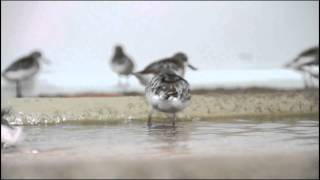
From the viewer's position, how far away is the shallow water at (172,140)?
300 centimetres

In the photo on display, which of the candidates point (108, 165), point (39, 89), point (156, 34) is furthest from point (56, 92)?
point (108, 165)

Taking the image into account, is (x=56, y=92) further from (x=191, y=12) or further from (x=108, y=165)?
(x=108, y=165)

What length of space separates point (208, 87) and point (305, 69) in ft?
3.00

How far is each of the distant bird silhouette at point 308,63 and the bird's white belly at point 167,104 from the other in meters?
2.06

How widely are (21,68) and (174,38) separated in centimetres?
152

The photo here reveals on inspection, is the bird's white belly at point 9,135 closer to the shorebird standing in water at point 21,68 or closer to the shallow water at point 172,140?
the shallow water at point 172,140

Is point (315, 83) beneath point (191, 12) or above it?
beneath

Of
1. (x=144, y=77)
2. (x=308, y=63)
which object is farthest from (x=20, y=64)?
(x=308, y=63)

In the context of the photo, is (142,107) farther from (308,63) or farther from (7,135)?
(308,63)

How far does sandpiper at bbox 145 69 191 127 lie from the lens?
4746 millimetres

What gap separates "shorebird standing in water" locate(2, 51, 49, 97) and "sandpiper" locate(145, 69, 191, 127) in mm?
1916

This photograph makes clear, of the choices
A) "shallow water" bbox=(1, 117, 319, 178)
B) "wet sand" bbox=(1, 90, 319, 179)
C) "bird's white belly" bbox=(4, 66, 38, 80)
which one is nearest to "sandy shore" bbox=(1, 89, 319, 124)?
"wet sand" bbox=(1, 90, 319, 179)

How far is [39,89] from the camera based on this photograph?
672 centimetres

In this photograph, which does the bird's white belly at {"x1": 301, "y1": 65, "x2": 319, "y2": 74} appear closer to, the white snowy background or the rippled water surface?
the white snowy background
